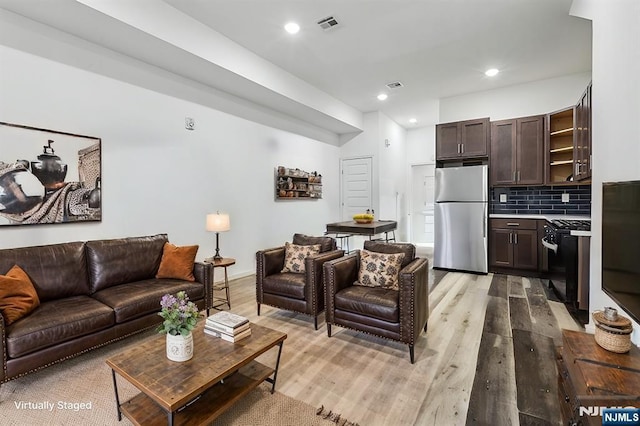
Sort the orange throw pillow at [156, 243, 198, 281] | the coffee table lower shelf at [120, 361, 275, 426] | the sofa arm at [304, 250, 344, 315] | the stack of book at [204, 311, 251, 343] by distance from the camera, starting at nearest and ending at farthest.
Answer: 1. the coffee table lower shelf at [120, 361, 275, 426]
2. the stack of book at [204, 311, 251, 343]
3. the sofa arm at [304, 250, 344, 315]
4. the orange throw pillow at [156, 243, 198, 281]

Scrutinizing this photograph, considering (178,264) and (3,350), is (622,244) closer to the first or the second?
(178,264)

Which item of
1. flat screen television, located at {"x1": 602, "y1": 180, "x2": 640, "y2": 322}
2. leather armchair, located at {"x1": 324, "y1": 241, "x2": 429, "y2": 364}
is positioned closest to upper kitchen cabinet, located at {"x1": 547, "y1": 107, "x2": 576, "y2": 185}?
leather armchair, located at {"x1": 324, "y1": 241, "x2": 429, "y2": 364}

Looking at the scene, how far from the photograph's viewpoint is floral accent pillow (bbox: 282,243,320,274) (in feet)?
10.7

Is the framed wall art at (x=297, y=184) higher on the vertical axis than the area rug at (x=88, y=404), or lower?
higher

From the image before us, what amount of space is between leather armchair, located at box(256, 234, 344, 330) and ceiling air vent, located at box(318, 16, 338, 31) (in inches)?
97.1

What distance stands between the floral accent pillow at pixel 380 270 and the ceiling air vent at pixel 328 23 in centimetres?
258

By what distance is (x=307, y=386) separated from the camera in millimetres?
2012

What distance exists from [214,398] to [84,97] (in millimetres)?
3125

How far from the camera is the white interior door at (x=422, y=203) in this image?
26.2 feet

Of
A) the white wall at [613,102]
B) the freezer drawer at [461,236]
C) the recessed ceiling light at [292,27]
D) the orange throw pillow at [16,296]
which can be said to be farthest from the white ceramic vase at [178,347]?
the freezer drawer at [461,236]

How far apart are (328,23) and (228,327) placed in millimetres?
3296

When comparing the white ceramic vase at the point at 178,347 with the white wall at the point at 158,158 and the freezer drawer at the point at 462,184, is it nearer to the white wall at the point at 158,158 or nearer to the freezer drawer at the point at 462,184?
the white wall at the point at 158,158

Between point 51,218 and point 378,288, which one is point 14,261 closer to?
point 51,218

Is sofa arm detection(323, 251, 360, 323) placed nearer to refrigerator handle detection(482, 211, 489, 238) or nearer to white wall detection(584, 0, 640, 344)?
white wall detection(584, 0, 640, 344)
